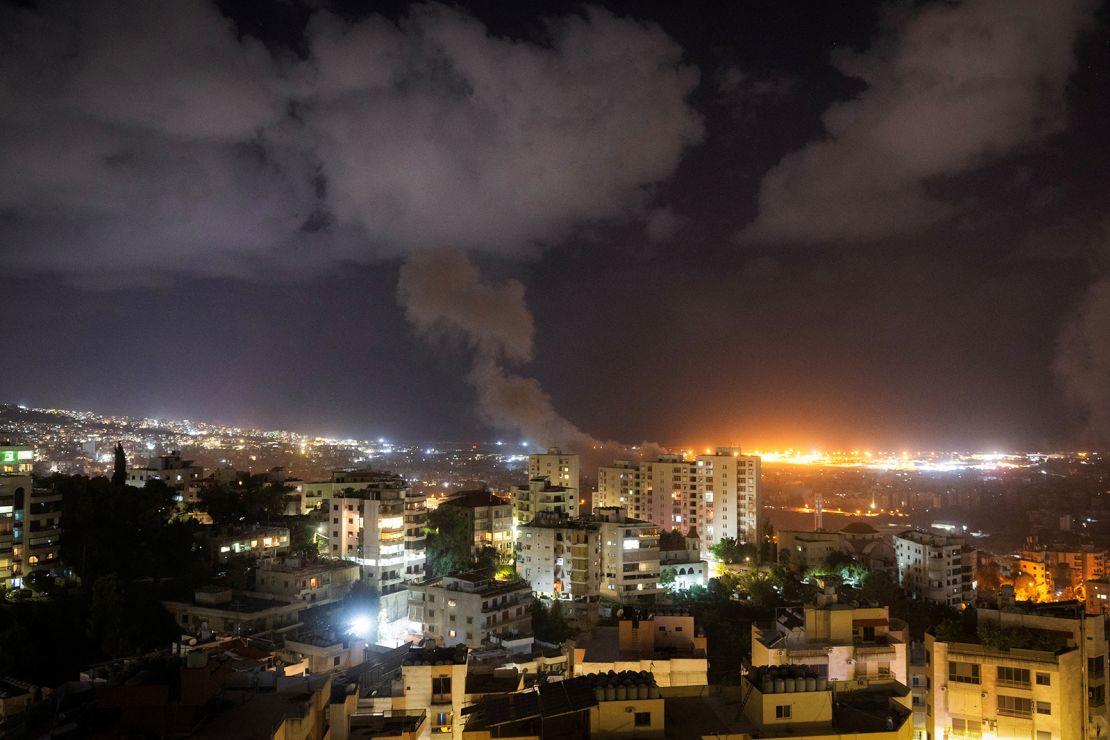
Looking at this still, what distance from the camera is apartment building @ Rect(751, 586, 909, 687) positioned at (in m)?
11.6

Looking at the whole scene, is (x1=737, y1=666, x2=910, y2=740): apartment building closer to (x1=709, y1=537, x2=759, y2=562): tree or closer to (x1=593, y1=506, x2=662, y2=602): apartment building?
(x1=593, y1=506, x2=662, y2=602): apartment building

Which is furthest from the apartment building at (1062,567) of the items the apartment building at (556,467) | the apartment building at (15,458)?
the apartment building at (15,458)

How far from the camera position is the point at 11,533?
21297mm

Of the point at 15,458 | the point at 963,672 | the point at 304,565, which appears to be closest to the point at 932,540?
the point at 963,672

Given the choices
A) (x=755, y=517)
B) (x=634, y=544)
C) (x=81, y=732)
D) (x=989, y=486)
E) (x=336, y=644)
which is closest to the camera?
(x=81, y=732)

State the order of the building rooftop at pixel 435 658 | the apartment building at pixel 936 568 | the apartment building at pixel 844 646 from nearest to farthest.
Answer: the building rooftop at pixel 435 658
the apartment building at pixel 844 646
the apartment building at pixel 936 568

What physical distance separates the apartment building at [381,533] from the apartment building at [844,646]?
1441 cm

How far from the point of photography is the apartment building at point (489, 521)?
30062mm

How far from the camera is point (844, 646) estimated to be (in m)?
11.8

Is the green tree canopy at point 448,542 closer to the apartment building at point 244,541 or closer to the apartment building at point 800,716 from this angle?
the apartment building at point 244,541

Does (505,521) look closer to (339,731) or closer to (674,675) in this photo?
(674,675)

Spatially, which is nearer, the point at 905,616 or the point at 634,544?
the point at 905,616

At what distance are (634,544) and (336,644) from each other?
1245 cm

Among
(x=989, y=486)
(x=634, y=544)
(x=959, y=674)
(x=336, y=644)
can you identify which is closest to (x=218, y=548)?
(x=336, y=644)
